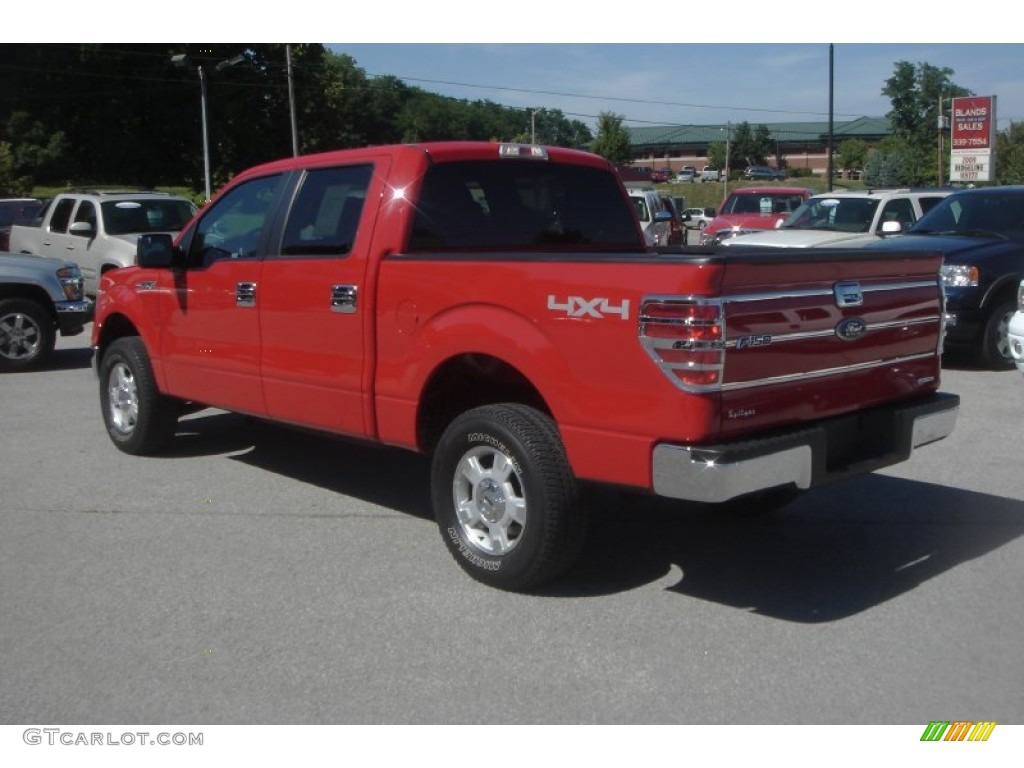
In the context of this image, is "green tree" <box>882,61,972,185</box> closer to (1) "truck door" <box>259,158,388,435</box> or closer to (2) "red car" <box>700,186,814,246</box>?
(2) "red car" <box>700,186,814,246</box>

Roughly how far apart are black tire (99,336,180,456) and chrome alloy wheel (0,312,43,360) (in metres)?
4.83

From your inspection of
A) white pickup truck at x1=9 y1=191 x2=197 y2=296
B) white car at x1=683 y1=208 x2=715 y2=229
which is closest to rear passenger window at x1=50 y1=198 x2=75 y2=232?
white pickup truck at x1=9 y1=191 x2=197 y2=296

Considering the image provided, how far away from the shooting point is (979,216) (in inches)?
476

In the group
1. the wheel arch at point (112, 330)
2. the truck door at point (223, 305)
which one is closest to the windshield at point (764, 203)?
the wheel arch at point (112, 330)

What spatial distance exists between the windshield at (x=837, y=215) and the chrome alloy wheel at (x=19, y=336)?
9797 mm

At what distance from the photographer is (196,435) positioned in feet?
27.5

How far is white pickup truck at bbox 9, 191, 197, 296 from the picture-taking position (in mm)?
15070

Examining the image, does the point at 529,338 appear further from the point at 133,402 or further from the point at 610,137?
the point at 610,137

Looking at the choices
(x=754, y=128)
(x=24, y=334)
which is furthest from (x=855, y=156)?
(x=24, y=334)

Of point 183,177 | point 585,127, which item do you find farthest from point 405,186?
point 585,127

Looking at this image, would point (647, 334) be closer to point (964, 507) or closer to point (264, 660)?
point (264, 660)

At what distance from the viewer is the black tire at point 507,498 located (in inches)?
181

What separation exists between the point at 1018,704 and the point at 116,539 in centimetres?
425

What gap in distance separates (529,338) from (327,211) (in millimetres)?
1803
